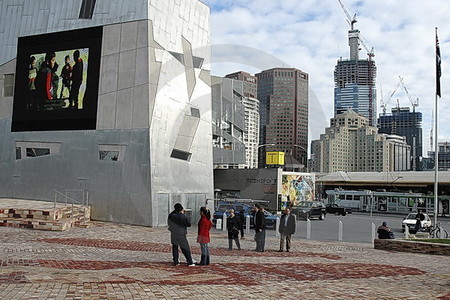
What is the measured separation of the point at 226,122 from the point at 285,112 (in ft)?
318

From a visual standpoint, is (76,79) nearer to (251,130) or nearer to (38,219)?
(38,219)

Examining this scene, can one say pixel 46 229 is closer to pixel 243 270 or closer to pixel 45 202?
pixel 45 202

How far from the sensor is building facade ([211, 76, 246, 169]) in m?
45.2

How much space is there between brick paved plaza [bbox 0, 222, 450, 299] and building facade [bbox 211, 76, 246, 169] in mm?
29635

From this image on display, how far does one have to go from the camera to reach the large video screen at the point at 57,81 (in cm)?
2664

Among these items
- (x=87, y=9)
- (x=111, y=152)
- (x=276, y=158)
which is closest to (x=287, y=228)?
(x=111, y=152)

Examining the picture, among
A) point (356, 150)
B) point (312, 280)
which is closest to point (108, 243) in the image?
point (312, 280)

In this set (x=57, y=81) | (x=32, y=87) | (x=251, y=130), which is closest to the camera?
(x=57, y=81)

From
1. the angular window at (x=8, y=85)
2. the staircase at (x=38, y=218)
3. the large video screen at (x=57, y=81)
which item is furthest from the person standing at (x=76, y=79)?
the staircase at (x=38, y=218)

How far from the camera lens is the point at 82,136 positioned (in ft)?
87.2

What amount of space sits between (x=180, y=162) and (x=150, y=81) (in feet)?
17.4

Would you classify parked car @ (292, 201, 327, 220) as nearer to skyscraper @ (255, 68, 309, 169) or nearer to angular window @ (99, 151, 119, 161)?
angular window @ (99, 151, 119, 161)

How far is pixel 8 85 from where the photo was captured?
29578mm

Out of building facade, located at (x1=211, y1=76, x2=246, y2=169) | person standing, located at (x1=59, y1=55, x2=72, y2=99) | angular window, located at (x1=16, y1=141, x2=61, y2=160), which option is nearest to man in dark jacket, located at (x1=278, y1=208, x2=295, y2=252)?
angular window, located at (x1=16, y1=141, x2=61, y2=160)
